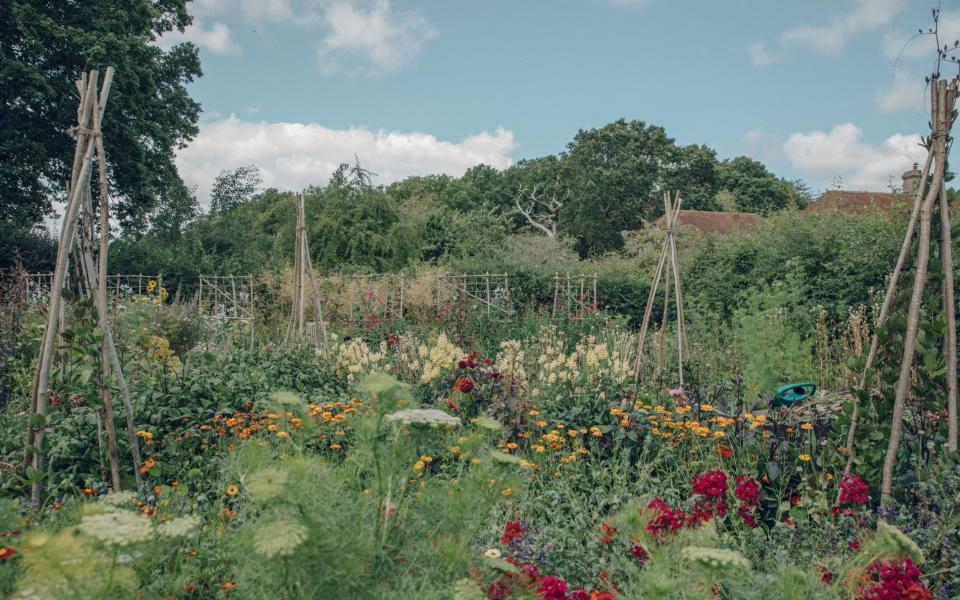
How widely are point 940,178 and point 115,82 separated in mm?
17062

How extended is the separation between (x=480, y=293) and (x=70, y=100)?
36.5 feet

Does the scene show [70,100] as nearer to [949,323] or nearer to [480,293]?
[480,293]

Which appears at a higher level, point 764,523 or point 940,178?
point 940,178

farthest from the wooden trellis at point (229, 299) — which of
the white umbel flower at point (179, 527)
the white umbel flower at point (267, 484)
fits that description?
the white umbel flower at point (267, 484)

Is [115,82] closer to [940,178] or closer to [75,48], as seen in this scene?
[75,48]

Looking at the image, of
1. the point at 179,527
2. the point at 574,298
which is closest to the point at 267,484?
the point at 179,527

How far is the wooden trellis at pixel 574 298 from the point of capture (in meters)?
11.6

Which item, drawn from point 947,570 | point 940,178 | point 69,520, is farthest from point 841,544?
point 69,520

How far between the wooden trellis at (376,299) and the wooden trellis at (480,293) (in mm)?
898

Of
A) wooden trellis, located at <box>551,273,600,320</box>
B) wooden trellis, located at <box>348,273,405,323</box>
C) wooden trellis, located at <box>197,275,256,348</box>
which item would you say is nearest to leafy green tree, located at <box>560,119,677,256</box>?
wooden trellis, located at <box>551,273,600,320</box>

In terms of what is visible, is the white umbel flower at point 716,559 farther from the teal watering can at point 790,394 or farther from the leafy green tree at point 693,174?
the leafy green tree at point 693,174

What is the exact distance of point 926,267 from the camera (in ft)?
10.7

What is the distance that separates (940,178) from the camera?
327cm

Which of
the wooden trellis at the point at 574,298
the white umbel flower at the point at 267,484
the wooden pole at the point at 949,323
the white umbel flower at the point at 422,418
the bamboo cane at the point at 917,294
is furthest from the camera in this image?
the wooden trellis at the point at 574,298
